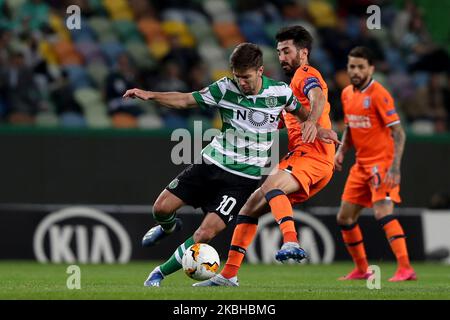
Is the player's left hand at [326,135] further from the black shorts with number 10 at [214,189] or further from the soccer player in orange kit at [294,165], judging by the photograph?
the black shorts with number 10 at [214,189]

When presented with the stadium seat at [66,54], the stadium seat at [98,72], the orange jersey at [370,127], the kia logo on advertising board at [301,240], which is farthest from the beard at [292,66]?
the stadium seat at [66,54]

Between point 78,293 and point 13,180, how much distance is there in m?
6.99

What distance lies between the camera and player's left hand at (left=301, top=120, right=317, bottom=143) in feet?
28.2

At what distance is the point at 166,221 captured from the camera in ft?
30.2

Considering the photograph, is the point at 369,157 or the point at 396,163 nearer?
the point at 396,163

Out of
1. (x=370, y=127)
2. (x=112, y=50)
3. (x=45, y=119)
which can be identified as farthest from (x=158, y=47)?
(x=370, y=127)

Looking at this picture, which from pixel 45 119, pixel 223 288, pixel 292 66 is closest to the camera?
pixel 223 288

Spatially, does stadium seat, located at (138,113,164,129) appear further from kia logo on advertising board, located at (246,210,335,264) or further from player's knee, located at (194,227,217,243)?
player's knee, located at (194,227,217,243)

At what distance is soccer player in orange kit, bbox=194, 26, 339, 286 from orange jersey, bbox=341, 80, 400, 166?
1.86 metres

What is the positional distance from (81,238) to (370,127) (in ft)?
15.0

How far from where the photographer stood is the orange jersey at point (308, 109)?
357 inches

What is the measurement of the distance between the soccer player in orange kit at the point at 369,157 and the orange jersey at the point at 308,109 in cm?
179

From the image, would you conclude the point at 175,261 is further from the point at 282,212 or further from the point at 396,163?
the point at 396,163

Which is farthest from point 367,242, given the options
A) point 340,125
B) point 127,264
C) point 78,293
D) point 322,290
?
point 78,293
